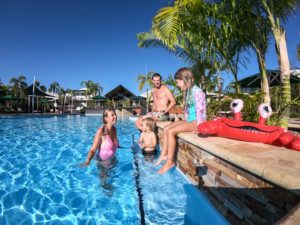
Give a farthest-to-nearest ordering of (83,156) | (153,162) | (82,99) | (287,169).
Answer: (82,99) < (83,156) < (153,162) < (287,169)

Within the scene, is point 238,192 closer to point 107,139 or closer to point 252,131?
point 252,131

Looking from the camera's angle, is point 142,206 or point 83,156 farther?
point 83,156

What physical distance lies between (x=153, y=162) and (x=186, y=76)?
6.55 feet

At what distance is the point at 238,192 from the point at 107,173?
2776 mm

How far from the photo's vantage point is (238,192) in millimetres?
1977

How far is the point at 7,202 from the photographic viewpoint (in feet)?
10.4

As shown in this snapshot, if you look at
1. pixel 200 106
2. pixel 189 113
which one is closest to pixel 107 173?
pixel 189 113

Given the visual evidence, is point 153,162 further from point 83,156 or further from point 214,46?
point 214,46

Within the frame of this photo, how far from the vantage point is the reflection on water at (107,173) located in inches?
143

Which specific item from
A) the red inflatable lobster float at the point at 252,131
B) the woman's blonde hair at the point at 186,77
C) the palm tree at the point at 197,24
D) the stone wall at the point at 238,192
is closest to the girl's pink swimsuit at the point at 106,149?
the woman's blonde hair at the point at 186,77

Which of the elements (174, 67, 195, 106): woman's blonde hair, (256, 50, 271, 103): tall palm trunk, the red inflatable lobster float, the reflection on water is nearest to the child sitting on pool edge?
the reflection on water

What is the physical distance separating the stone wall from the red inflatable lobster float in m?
0.37

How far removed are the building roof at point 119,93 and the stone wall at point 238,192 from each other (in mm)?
35638

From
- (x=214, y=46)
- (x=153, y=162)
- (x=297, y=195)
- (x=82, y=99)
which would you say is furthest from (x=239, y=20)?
(x=82, y=99)
